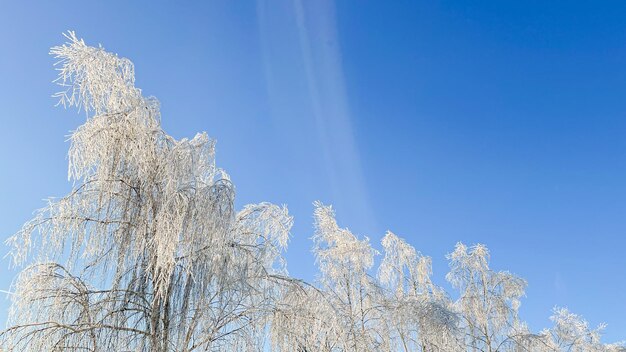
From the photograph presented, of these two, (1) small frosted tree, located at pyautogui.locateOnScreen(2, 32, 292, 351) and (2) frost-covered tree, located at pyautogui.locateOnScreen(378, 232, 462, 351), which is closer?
(1) small frosted tree, located at pyautogui.locateOnScreen(2, 32, 292, 351)

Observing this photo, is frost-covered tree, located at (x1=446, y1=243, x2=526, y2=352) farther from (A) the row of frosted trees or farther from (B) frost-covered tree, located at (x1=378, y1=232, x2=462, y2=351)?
(A) the row of frosted trees

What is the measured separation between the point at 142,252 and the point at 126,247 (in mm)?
163

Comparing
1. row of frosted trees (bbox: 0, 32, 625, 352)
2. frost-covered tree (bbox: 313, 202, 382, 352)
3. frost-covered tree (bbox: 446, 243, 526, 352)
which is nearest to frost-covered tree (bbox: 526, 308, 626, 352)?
frost-covered tree (bbox: 446, 243, 526, 352)

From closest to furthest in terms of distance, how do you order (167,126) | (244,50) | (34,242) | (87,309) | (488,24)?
(87,309), (34,242), (167,126), (244,50), (488,24)

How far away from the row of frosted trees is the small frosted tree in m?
0.01

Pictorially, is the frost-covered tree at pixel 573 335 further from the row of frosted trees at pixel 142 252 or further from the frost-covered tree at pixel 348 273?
the row of frosted trees at pixel 142 252

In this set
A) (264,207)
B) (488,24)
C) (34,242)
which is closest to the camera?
(34,242)

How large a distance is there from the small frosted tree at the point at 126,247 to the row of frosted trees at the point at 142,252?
0.01 metres

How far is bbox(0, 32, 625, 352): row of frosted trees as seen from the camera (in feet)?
14.1

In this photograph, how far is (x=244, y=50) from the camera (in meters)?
10.8

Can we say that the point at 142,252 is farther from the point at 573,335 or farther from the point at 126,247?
the point at 573,335

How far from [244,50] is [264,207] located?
606cm

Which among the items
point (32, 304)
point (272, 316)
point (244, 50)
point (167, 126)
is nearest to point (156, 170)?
point (167, 126)

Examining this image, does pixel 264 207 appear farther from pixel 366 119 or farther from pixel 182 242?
pixel 366 119
